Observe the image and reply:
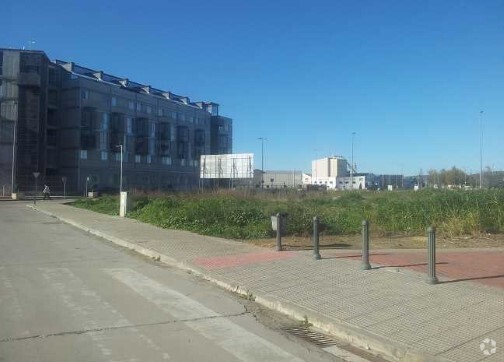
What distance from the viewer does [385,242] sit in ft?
50.7

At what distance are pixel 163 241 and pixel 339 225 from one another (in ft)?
19.8

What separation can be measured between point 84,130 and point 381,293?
82.9m

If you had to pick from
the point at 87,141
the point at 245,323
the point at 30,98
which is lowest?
the point at 245,323

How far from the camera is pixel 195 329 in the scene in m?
6.79

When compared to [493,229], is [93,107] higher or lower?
higher

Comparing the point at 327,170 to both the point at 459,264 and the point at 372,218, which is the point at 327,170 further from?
the point at 459,264

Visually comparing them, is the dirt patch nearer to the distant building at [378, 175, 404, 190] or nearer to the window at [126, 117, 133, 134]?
the window at [126, 117, 133, 134]

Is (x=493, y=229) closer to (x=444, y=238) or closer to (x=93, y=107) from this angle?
(x=444, y=238)

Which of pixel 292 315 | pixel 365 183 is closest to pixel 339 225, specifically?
pixel 292 315

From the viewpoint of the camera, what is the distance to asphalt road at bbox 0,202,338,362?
230 inches

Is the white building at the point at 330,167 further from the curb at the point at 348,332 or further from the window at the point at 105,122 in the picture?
the curb at the point at 348,332

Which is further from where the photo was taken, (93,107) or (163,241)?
(93,107)

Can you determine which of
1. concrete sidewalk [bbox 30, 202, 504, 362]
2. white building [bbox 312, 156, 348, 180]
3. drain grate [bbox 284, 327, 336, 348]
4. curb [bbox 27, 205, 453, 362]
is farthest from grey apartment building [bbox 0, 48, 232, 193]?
drain grate [bbox 284, 327, 336, 348]

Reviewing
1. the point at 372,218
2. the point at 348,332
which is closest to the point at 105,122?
the point at 372,218
